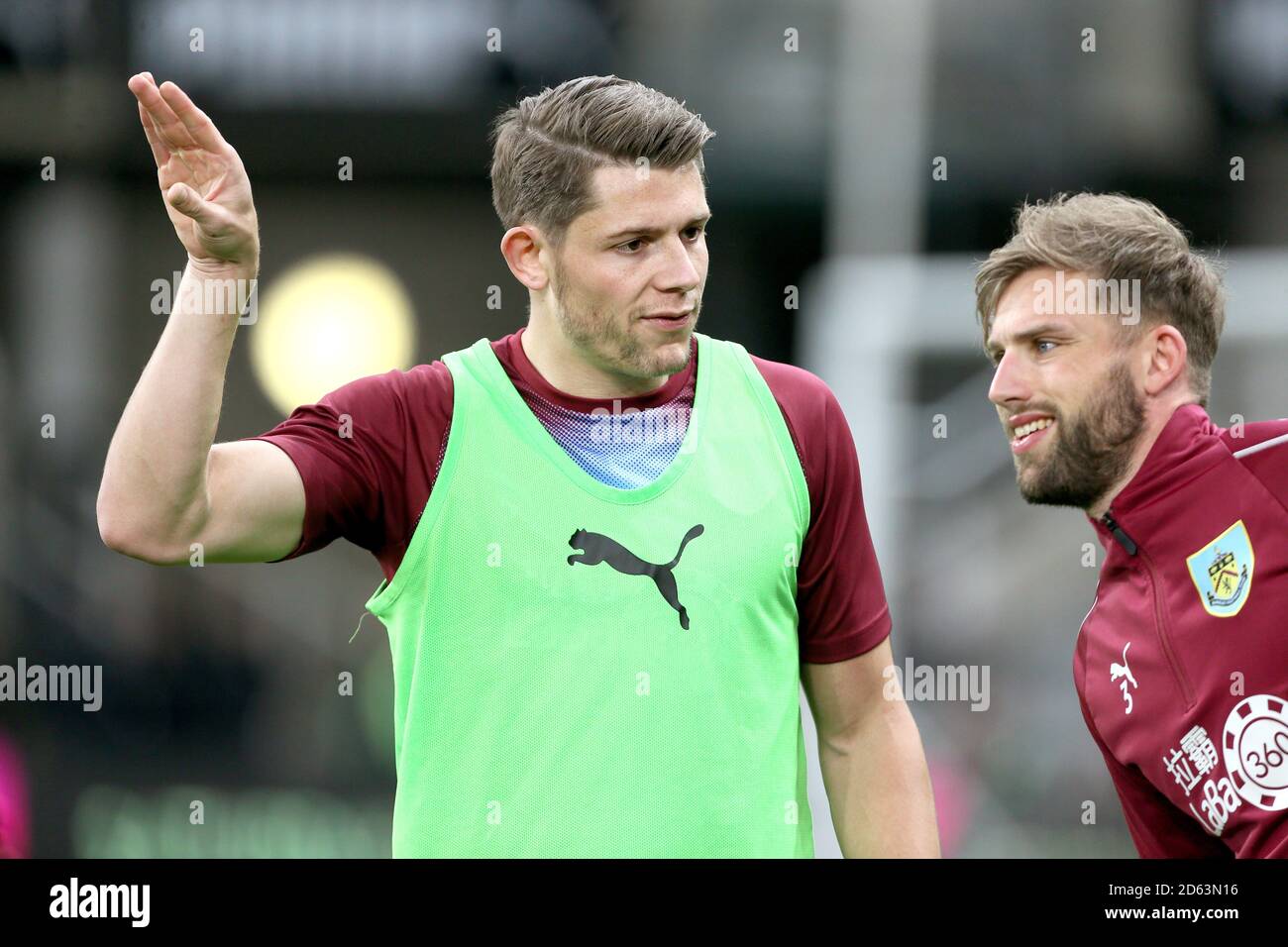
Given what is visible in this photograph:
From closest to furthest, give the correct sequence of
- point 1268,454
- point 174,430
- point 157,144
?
point 174,430 < point 157,144 < point 1268,454

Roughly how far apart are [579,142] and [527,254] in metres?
0.25

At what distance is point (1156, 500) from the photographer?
359 cm

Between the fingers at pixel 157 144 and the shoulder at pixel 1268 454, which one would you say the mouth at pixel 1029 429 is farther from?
the fingers at pixel 157 144

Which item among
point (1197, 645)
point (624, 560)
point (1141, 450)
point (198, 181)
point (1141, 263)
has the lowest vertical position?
point (1197, 645)

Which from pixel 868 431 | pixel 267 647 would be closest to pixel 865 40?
pixel 868 431

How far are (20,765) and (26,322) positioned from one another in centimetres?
219

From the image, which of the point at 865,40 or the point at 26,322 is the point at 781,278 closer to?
the point at 865,40

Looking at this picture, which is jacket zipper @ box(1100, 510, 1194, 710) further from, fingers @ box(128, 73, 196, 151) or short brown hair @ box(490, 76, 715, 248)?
fingers @ box(128, 73, 196, 151)

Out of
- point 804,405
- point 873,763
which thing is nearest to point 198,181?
point 804,405

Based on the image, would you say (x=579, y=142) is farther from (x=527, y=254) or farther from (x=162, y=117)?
(x=162, y=117)

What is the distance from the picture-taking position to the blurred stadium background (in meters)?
7.70

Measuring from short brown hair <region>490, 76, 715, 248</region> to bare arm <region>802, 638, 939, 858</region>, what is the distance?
1.02 m
